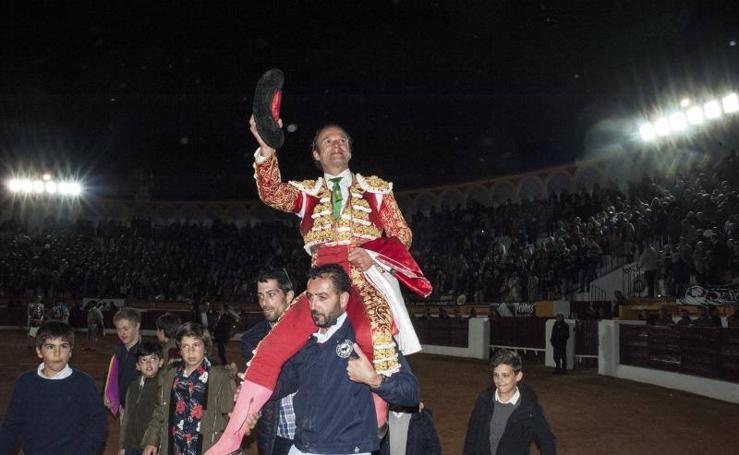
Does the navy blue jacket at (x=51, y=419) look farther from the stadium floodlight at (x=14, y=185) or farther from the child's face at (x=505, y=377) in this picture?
the stadium floodlight at (x=14, y=185)

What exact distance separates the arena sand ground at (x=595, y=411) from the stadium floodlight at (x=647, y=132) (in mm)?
8643

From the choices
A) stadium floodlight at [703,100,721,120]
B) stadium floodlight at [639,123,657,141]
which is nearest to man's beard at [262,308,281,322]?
stadium floodlight at [703,100,721,120]

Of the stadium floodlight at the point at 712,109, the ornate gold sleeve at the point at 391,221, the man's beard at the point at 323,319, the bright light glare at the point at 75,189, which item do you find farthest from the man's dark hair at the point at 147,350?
the bright light glare at the point at 75,189

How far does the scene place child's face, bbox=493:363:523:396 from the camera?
177 inches

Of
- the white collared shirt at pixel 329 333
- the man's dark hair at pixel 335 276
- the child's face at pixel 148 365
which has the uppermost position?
the man's dark hair at pixel 335 276

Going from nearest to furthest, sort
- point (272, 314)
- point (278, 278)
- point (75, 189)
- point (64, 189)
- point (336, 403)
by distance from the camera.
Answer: point (336, 403)
point (272, 314)
point (278, 278)
point (64, 189)
point (75, 189)

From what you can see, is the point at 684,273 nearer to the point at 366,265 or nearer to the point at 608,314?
the point at 608,314

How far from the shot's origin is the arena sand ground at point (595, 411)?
843cm

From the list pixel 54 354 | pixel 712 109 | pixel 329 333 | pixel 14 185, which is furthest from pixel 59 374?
pixel 14 185

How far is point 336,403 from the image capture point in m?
2.81

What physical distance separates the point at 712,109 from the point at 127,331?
19.1 m

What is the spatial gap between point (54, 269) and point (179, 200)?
8.20 metres

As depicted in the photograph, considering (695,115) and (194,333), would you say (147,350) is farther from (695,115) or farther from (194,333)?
(695,115)

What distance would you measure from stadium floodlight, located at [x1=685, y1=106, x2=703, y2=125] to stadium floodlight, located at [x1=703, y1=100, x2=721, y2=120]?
185mm
